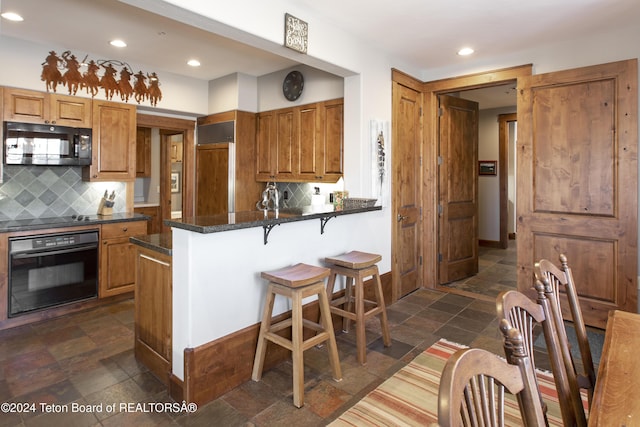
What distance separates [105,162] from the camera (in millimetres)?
4059

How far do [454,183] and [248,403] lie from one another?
3511 mm

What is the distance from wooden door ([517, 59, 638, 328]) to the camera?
3.11 metres

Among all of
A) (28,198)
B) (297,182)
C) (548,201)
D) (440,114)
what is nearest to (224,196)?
(297,182)

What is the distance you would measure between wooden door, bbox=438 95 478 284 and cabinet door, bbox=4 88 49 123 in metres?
4.21

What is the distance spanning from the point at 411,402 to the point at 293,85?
11.6 feet

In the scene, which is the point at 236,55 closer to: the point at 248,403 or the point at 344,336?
the point at 344,336

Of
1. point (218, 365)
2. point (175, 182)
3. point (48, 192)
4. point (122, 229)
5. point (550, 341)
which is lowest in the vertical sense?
point (218, 365)

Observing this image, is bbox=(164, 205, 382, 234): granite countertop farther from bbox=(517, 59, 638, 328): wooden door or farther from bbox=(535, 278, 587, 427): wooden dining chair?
bbox=(517, 59, 638, 328): wooden door

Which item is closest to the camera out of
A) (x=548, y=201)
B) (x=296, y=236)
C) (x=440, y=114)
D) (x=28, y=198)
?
(x=296, y=236)

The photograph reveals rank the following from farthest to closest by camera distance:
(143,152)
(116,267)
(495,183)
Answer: (495,183), (143,152), (116,267)

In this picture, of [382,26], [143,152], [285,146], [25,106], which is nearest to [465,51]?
[382,26]

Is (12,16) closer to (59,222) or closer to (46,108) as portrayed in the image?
(46,108)

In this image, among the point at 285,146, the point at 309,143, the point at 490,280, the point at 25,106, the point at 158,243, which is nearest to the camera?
the point at 158,243

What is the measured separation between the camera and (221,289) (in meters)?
2.32
